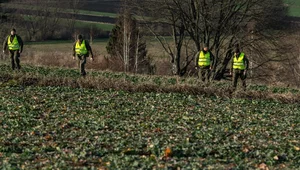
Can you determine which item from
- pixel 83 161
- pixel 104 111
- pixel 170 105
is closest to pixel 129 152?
pixel 83 161

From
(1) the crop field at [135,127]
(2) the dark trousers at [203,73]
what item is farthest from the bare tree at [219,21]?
(1) the crop field at [135,127]

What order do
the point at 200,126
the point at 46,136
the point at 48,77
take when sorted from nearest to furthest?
the point at 46,136 → the point at 200,126 → the point at 48,77

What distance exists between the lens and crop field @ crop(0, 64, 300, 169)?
11.4 metres

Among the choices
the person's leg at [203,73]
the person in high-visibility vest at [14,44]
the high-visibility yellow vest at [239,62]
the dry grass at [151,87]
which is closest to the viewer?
the dry grass at [151,87]

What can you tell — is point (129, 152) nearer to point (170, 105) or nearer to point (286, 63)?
point (170, 105)

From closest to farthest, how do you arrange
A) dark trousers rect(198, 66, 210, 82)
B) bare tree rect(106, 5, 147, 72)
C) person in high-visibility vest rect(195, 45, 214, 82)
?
person in high-visibility vest rect(195, 45, 214, 82) → dark trousers rect(198, 66, 210, 82) → bare tree rect(106, 5, 147, 72)

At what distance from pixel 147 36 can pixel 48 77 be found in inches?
1029

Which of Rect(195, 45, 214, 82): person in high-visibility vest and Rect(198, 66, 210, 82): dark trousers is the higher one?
Rect(195, 45, 214, 82): person in high-visibility vest

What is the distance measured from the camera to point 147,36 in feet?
163

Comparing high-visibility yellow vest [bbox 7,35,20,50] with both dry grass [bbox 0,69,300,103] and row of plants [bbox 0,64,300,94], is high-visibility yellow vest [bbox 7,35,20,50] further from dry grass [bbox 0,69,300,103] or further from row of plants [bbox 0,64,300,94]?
dry grass [bbox 0,69,300,103]

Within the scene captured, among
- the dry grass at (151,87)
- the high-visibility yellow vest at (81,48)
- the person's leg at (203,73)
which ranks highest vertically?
the high-visibility yellow vest at (81,48)

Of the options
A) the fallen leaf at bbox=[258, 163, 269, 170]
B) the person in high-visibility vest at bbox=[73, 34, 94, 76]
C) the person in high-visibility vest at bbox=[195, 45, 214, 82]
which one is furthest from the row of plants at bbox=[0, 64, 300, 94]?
the fallen leaf at bbox=[258, 163, 269, 170]

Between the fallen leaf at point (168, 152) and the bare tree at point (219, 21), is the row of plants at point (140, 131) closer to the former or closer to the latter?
the fallen leaf at point (168, 152)

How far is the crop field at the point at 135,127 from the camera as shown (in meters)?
11.4
